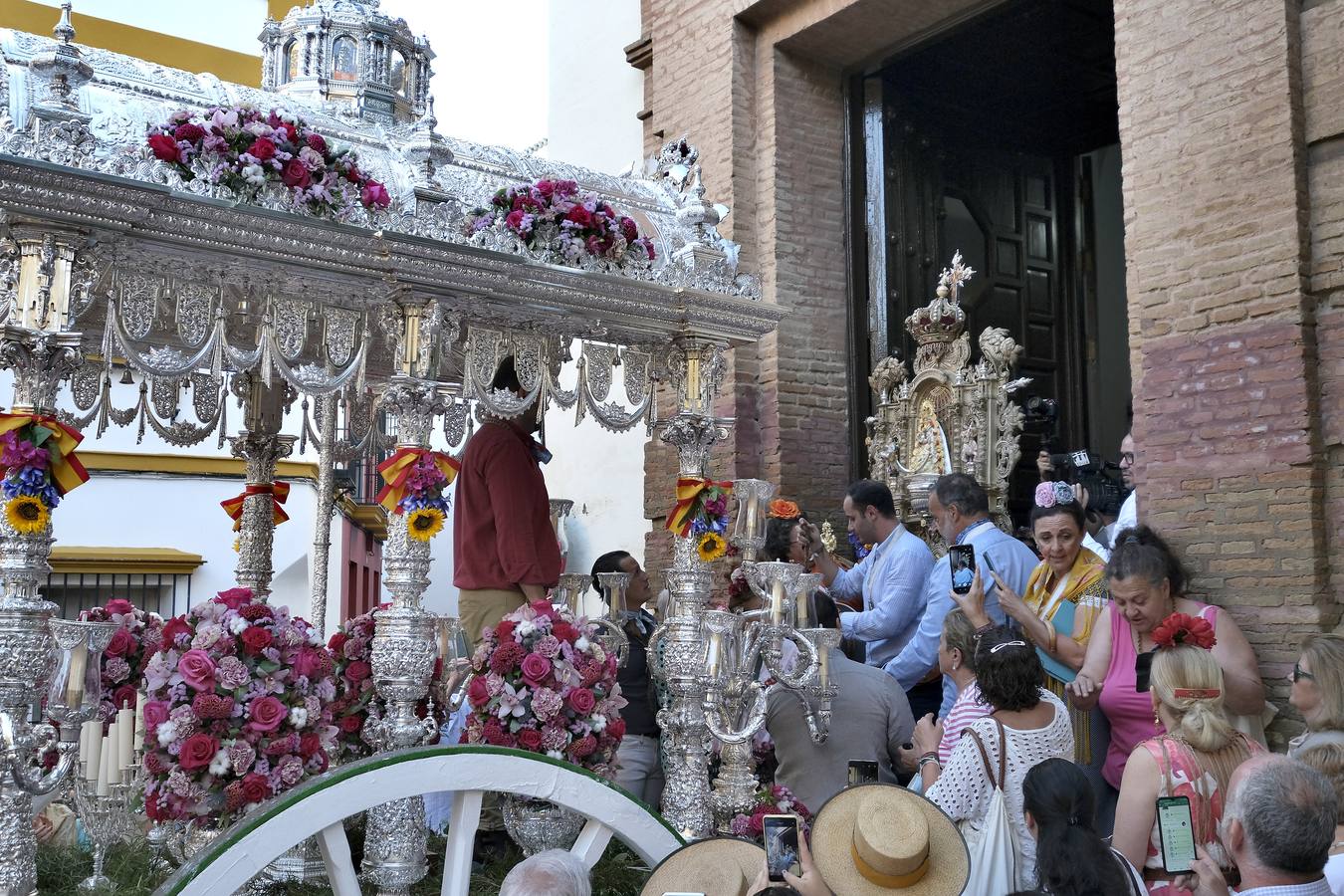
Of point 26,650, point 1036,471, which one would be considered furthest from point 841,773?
point 1036,471

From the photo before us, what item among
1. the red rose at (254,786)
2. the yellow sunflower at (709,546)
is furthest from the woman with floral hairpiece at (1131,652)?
the red rose at (254,786)

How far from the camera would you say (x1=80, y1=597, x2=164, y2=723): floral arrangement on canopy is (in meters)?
5.50

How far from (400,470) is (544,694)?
3.56 feet

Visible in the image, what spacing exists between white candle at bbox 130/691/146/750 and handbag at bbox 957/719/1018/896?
3.03 metres

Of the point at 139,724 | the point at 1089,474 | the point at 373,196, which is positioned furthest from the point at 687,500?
the point at 1089,474

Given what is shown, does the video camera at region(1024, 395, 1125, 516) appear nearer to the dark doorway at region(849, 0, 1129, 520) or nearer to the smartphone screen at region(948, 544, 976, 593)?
the dark doorway at region(849, 0, 1129, 520)

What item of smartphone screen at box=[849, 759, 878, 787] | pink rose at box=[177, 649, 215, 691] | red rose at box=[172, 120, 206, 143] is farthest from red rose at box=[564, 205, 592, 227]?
smartphone screen at box=[849, 759, 878, 787]

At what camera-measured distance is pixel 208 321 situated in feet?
16.4

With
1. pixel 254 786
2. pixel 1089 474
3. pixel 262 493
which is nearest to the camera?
pixel 254 786

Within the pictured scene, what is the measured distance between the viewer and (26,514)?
4238 millimetres

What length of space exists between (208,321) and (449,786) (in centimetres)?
239

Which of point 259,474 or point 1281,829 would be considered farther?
point 259,474

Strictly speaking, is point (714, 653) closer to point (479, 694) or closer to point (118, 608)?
point (479, 694)

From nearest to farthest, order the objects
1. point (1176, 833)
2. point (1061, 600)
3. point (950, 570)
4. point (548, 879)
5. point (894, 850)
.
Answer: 1. point (548, 879)
2. point (1176, 833)
3. point (894, 850)
4. point (1061, 600)
5. point (950, 570)
